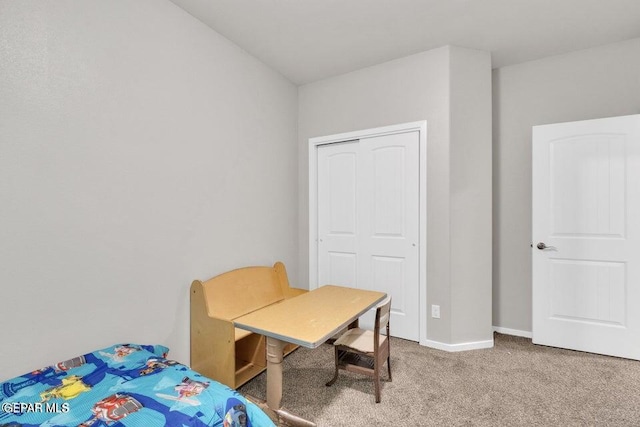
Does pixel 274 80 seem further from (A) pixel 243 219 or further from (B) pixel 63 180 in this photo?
(B) pixel 63 180

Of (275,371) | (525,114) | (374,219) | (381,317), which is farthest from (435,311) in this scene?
(525,114)

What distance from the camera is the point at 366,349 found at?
193cm

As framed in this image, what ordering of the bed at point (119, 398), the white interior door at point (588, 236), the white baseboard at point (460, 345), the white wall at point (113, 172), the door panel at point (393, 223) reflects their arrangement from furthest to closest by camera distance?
the door panel at point (393, 223) → the white baseboard at point (460, 345) → the white interior door at point (588, 236) → the white wall at point (113, 172) → the bed at point (119, 398)

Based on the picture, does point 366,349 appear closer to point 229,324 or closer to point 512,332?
point 229,324

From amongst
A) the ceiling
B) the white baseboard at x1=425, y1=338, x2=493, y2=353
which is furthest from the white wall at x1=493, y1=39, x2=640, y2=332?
the white baseboard at x1=425, y1=338, x2=493, y2=353

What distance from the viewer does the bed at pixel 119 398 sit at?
1.16 meters

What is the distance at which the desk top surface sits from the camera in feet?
5.21

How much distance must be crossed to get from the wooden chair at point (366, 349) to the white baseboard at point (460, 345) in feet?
2.57

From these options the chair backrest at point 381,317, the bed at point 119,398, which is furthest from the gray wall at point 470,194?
the bed at point 119,398

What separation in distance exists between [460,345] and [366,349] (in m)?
1.24

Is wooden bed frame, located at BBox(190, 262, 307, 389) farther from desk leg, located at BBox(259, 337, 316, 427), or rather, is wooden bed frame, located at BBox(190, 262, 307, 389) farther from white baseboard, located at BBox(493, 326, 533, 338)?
white baseboard, located at BBox(493, 326, 533, 338)

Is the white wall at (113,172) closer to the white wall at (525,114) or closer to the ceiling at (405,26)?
the ceiling at (405,26)

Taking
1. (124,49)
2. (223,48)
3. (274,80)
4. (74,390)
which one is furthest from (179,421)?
(274,80)

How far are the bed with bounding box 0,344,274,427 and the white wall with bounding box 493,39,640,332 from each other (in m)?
2.80
